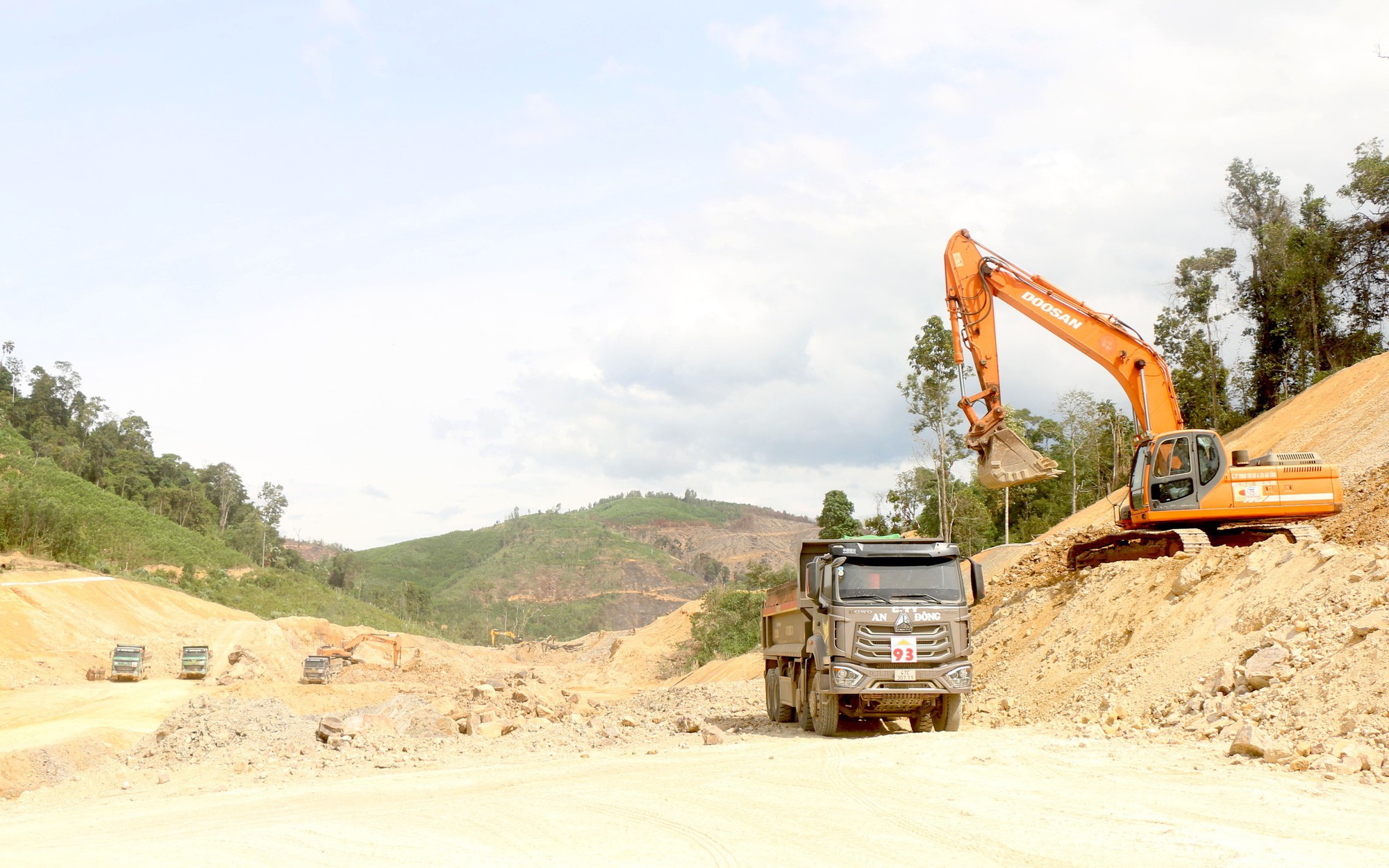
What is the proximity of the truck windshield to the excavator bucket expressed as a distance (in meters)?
5.98

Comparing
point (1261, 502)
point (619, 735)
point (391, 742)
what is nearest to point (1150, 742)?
point (619, 735)

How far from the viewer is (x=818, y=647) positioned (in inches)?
601

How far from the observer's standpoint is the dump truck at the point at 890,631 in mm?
14625

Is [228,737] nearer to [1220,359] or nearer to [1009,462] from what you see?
[1009,462]

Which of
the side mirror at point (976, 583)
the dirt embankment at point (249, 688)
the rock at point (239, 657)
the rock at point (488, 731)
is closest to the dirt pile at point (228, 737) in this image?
the dirt embankment at point (249, 688)

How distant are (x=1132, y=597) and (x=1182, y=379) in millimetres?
40998

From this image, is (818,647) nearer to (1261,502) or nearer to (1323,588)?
(1323,588)

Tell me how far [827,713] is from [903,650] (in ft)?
5.37

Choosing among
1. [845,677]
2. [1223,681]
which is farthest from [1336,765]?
[845,677]

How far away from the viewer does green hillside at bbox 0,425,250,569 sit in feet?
178

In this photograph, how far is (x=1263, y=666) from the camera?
43.5ft

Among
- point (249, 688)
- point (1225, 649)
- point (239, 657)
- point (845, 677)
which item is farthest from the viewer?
point (239, 657)

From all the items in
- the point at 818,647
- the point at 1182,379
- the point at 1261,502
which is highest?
the point at 1182,379

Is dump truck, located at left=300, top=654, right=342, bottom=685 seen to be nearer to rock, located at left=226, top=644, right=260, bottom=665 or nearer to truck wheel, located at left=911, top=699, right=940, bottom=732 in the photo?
rock, located at left=226, top=644, right=260, bottom=665
